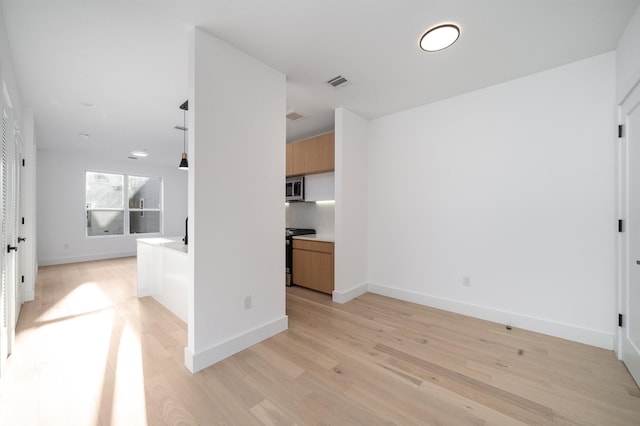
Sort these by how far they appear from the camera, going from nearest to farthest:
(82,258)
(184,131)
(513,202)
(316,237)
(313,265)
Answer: (513,202), (313,265), (316,237), (184,131), (82,258)

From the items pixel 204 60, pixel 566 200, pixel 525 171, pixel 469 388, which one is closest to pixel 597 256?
pixel 566 200

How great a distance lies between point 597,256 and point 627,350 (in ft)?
2.57

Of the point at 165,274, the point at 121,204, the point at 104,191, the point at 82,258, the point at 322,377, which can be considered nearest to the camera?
the point at 322,377

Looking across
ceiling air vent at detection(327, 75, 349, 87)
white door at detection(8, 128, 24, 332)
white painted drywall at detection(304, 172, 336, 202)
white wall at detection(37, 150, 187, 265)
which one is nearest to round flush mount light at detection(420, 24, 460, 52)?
ceiling air vent at detection(327, 75, 349, 87)

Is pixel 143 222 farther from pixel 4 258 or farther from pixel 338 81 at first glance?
pixel 338 81

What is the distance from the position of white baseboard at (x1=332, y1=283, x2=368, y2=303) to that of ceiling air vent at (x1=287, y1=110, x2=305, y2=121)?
2615 millimetres

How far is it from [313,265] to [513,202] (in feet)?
8.86

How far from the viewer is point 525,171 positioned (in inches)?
109

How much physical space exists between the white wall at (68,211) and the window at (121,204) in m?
0.20

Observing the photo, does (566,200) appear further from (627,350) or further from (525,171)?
(627,350)

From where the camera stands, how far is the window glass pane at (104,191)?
684 centimetres

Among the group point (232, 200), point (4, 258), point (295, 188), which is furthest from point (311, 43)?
point (4, 258)

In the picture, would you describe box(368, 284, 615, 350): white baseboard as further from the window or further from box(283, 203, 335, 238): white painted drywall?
the window

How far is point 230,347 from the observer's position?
226cm
